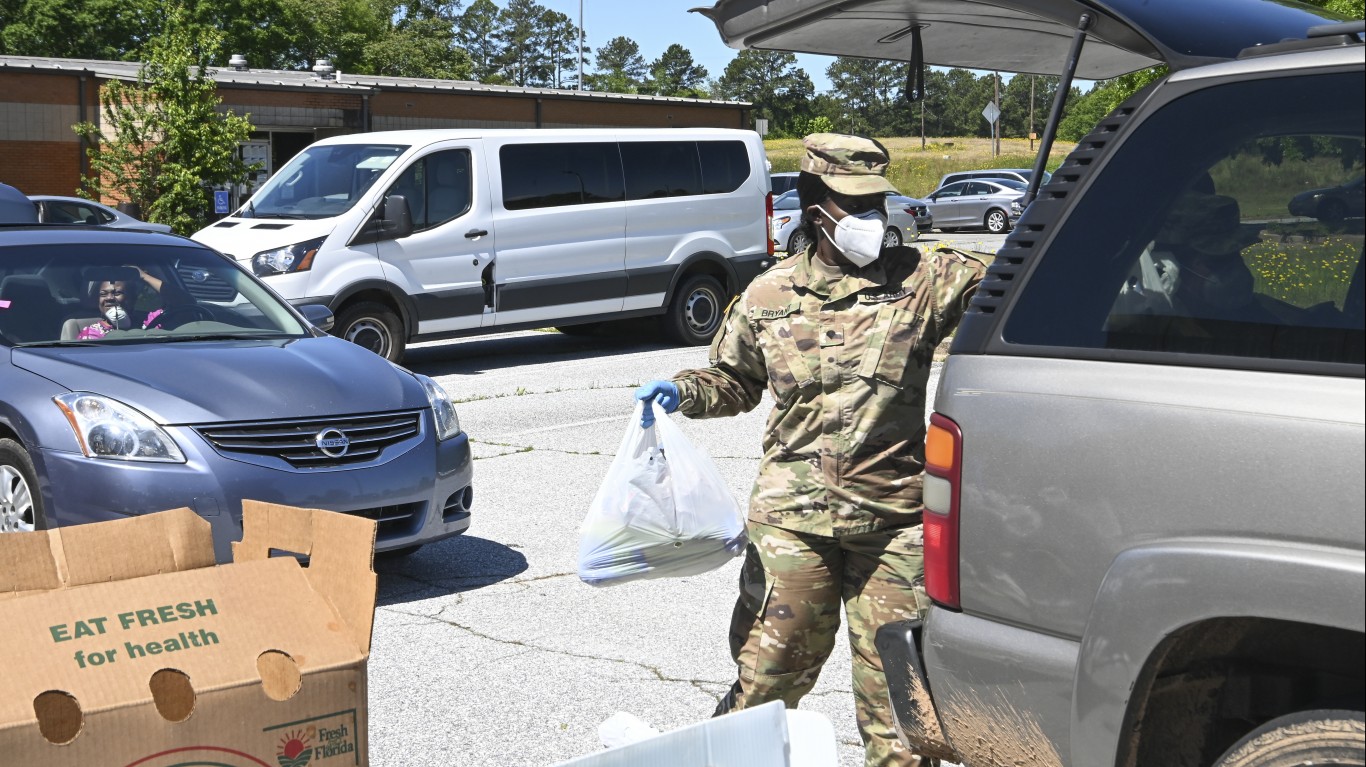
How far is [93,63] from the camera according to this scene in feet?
128

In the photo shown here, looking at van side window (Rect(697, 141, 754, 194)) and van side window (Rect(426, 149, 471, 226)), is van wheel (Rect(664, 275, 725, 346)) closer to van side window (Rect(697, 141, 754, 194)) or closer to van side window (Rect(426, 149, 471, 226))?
van side window (Rect(697, 141, 754, 194))

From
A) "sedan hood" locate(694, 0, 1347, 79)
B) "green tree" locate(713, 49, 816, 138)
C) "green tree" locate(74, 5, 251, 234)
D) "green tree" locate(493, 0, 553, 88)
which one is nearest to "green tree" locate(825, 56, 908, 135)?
"green tree" locate(713, 49, 816, 138)

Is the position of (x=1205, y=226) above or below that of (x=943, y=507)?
above

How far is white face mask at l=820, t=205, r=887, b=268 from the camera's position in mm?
3553

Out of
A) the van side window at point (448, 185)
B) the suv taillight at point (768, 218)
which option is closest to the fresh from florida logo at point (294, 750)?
the van side window at point (448, 185)

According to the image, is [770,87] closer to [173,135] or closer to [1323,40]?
[173,135]

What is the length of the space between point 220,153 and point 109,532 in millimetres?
22425

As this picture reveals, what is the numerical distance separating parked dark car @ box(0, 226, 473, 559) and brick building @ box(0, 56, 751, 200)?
70.5ft

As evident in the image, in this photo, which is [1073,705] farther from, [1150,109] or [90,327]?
[90,327]

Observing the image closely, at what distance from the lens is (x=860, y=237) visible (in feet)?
11.7

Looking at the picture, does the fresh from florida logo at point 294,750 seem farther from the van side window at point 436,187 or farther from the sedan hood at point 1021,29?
the van side window at point 436,187

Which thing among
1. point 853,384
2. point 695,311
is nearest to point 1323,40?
point 853,384

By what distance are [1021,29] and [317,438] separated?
3.45 m

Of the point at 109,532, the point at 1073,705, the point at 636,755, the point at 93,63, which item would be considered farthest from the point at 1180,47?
the point at 93,63
